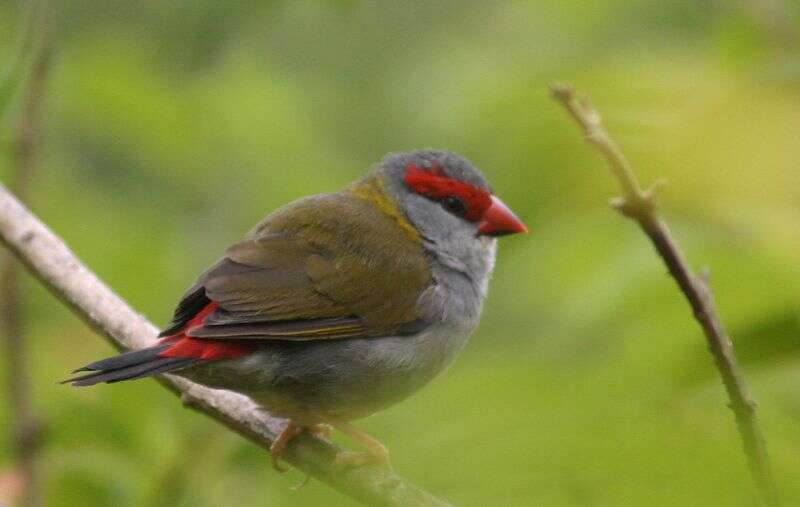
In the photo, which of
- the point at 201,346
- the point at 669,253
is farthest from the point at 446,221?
the point at 669,253

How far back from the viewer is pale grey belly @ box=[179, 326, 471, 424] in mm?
3062

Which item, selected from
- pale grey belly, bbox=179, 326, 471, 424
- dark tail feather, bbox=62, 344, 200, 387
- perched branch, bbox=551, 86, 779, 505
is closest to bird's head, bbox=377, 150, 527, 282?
pale grey belly, bbox=179, 326, 471, 424

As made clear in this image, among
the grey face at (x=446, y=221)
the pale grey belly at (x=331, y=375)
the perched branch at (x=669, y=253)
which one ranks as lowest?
the pale grey belly at (x=331, y=375)

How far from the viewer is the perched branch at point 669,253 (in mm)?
1336

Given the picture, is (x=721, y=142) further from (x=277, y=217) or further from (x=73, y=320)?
(x=73, y=320)

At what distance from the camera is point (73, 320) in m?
4.48

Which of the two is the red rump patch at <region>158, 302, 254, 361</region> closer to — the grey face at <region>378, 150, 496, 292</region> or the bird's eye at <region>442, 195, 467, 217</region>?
the grey face at <region>378, 150, 496, 292</region>

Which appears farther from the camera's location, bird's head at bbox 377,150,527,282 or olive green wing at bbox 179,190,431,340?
bird's head at bbox 377,150,527,282

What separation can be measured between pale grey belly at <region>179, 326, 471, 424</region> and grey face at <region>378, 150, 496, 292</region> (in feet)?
1.69

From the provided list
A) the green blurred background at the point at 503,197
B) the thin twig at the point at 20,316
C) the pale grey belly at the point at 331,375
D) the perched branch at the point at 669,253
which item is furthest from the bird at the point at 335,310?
the perched branch at the point at 669,253

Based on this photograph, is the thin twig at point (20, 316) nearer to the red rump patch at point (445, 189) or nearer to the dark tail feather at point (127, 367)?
the dark tail feather at point (127, 367)

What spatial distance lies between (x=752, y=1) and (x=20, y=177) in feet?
7.63

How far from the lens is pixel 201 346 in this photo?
2902 mm

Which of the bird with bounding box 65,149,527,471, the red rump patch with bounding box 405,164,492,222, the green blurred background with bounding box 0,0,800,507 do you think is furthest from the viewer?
the red rump patch with bounding box 405,164,492,222
